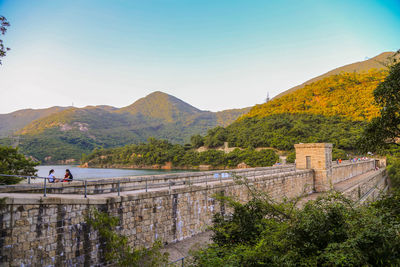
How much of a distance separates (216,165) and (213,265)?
64388mm

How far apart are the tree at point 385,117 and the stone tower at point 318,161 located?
14975mm

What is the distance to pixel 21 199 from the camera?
5582 mm

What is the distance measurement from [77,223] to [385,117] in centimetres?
1037

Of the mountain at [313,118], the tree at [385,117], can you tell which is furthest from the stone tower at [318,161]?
the mountain at [313,118]

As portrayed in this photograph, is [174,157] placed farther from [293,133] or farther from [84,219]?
[84,219]

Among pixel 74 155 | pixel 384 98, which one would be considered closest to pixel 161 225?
pixel 384 98

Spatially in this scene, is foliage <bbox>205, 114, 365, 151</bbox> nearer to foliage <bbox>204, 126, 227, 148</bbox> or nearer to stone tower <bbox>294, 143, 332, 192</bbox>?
foliage <bbox>204, 126, 227, 148</bbox>

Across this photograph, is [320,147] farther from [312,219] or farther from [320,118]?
[320,118]

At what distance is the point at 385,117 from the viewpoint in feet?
27.7

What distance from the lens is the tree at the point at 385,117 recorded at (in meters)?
7.95

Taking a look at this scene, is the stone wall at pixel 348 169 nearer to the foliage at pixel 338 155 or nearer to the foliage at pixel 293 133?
the foliage at pixel 338 155

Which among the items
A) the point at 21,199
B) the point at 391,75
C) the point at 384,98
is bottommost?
the point at 21,199

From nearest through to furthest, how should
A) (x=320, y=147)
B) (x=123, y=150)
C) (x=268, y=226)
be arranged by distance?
(x=268, y=226) → (x=320, y=147) → (x=123, y=150)

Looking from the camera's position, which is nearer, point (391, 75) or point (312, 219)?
point (312, 219)
